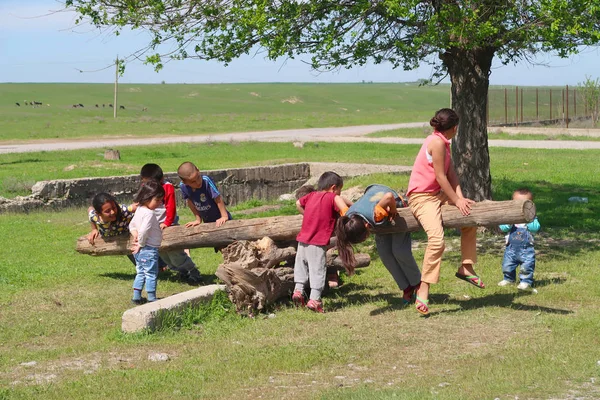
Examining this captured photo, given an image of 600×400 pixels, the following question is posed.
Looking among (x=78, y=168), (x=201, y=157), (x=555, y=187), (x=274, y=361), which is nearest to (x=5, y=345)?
(x=274, y=361)

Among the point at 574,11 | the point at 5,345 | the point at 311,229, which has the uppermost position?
the point at 574,11

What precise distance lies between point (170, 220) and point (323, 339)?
119 inches

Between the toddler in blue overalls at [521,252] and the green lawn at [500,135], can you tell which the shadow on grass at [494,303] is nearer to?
the toddler in blue overalls at [521,252]

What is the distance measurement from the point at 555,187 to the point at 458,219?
383 inches

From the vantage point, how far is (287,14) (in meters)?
10.9

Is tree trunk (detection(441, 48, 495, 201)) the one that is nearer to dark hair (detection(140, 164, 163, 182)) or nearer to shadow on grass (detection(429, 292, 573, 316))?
shadow on grass (detection(429, 292, 573, 316))

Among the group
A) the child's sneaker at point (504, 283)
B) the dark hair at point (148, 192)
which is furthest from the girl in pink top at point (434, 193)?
the dark hair at point (148, 192)

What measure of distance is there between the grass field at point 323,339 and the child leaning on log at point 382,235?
1.07 ft

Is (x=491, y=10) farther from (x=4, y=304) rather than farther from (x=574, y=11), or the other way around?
(x=4, y=304)

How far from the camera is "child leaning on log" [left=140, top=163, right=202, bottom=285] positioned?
9680 mm

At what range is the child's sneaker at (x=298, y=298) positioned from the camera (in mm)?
8586

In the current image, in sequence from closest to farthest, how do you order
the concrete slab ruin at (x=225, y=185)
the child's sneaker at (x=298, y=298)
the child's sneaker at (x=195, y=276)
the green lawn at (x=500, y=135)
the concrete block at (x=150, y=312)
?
the concrete block at (x=150, y=312), the child's sneaker at (x=298, y=298), the child's sneaker at (x=195, y=276), the concrete slab ruin at (x=225, y=185), the green lawn at (x=500, y=135)

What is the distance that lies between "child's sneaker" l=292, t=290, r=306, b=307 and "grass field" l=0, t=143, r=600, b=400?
0.11m

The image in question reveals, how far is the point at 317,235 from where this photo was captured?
849 cm
